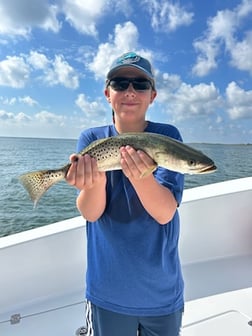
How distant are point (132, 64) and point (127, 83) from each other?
9cm

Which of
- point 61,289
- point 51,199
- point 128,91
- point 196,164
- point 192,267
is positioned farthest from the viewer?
point 51,199

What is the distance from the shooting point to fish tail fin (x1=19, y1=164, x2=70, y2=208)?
1.66 meters

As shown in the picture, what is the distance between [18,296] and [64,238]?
21.5 inches

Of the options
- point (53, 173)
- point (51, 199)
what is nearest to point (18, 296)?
point (53, 173)

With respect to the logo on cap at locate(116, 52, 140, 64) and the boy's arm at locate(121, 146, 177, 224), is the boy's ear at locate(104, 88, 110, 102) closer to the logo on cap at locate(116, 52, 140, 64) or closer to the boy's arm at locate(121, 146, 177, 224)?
the logo on cap at locate(116, 52, 140, 64)

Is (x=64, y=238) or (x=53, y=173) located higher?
(x=53, y=173)

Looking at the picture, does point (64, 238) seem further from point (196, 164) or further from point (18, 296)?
point (196, 164)

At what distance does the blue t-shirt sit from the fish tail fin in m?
0.34

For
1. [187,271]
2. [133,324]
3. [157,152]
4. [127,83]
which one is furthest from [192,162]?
[187,271]

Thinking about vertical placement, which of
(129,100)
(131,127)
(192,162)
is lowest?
(192,162)

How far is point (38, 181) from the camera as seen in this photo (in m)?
1.70

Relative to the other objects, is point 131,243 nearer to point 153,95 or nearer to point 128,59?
point 153,95

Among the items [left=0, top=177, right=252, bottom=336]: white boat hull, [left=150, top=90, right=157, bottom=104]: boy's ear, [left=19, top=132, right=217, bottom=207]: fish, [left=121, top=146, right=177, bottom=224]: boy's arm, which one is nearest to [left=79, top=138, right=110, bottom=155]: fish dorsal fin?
[left=19, top=132, right=217, bottom=207]: fish

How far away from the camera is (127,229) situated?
1437 millimetres
